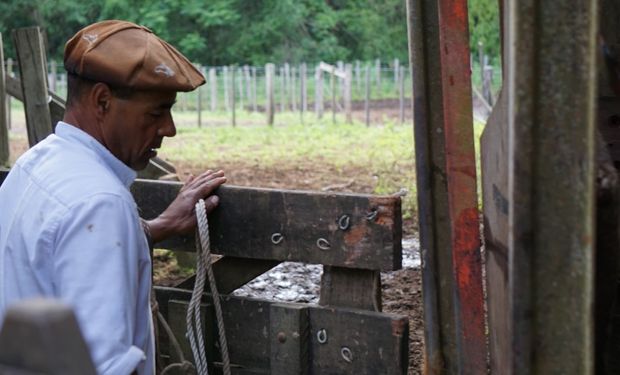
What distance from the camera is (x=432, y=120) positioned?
8.55ft

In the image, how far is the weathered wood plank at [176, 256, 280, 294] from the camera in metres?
2.99

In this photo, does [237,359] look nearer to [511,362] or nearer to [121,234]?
[121,234]

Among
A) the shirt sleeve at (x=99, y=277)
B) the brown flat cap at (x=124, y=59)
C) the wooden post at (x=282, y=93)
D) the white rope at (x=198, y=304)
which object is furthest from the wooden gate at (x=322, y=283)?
the wooden post at (x=282, y=93)

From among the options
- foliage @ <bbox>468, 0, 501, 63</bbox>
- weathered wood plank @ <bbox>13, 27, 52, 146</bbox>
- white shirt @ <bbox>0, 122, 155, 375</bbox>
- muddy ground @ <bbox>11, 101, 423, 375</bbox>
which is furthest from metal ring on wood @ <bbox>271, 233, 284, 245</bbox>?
foliage @ <bbox>468, 0, 501, 63</bbox>

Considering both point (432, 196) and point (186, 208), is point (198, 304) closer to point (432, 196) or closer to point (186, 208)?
point (186, 208)

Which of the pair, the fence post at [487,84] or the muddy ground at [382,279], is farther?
the fence post at [487,84]

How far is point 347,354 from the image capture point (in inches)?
107

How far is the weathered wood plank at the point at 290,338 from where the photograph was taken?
2.75 metres

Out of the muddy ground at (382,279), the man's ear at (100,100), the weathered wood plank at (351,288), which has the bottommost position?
the muddy ground at (382,279)

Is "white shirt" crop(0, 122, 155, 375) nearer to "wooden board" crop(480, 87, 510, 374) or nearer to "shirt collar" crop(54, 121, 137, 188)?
"shirt collar" crop(54, 121, 137, 188)

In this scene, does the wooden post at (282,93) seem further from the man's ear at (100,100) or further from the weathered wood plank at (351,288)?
the man's ear at (100,100)

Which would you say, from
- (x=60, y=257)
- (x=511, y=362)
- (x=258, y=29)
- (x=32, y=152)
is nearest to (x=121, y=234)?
(x=60, y=257)

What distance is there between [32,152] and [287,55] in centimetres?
4333

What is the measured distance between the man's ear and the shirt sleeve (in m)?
0.30
